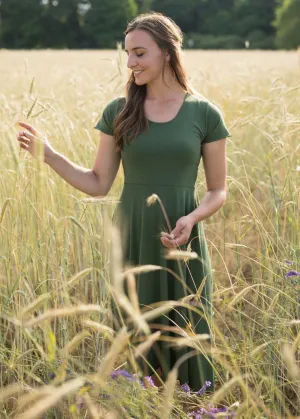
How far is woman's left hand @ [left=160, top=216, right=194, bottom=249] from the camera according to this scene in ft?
5.97

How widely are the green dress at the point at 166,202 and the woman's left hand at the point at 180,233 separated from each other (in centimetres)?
15

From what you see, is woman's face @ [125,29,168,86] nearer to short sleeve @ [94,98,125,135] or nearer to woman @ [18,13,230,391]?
woman @ [18,13,230,391]

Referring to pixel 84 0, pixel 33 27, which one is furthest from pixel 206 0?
pixel 33 27

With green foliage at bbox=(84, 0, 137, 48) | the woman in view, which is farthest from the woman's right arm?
green foliage at bbox=(84, 0, 137, 48)

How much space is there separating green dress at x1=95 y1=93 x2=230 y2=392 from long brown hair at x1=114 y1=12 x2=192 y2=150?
0.11 ft

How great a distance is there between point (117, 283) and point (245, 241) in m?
2.08

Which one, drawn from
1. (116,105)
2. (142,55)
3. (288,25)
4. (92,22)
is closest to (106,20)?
(92,22)

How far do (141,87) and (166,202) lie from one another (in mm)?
363

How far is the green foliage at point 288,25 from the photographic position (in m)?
41.2

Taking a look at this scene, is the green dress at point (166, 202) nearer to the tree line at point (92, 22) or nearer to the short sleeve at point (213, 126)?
the short sleeve at point (213, 126)

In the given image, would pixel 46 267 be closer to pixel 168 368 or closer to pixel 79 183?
pixel 79 183

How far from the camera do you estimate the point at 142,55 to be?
2006 millimetres

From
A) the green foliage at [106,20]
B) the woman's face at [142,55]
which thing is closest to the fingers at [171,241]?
the woman's face at [142,55]

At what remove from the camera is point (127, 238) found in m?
2.12
